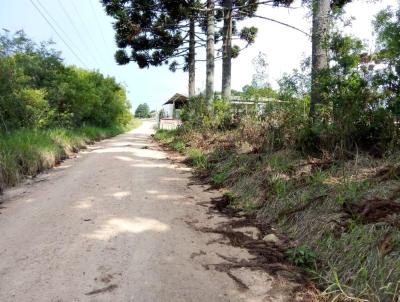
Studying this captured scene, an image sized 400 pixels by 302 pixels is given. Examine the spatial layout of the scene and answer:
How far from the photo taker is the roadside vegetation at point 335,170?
9.06 ft

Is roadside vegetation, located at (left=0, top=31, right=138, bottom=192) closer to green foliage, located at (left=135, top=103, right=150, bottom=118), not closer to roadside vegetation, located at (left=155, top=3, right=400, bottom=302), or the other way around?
roadside vegetation, located at (left=155, top=3, right=400, bottom=302)

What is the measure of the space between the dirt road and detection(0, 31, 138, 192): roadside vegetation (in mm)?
1271

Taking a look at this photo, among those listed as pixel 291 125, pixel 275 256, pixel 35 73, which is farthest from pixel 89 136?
pixel 275 256

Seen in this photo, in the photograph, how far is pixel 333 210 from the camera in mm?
3572

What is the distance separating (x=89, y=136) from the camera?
50.0 ft

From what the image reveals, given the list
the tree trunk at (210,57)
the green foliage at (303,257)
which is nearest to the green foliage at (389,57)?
the green foliage at (303,257)

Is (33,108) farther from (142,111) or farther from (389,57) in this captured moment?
(142,111)

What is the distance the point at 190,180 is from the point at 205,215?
6.79 ft

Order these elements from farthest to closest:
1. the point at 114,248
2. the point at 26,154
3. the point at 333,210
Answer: the point at 26,154 → the point at 333,210 → the point at 114,248

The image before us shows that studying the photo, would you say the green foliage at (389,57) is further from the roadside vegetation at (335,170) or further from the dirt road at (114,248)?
the dirt road at (114,248)

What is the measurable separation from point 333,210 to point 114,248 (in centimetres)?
220

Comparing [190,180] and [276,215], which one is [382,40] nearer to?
[276,215]

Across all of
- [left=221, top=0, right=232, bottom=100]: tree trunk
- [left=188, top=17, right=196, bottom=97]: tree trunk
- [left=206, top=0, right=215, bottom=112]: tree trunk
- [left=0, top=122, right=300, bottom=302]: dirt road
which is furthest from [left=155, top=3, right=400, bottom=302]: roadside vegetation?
[left=188, top=17, right=196, bottom=97]: tree trunk

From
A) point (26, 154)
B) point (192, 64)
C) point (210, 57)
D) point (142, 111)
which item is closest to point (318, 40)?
point (26, 154)
